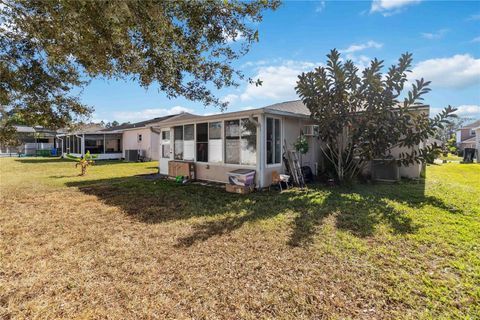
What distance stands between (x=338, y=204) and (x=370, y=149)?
302cm

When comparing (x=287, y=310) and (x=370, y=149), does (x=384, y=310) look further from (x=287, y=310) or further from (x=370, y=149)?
(x=370, y=149)

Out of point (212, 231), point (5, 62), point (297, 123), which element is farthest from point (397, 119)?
point (5, 62)

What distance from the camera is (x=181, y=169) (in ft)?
34.6

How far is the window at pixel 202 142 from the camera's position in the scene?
9.74 metres

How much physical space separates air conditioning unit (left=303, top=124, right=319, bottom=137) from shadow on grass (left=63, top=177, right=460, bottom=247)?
231 cm

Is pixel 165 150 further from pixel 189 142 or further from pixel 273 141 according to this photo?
pixel 273 141

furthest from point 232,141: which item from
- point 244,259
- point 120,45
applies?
point 244,259

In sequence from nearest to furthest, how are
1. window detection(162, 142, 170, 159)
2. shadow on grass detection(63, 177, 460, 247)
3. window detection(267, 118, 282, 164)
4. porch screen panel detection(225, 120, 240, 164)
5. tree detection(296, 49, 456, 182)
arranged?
shadow on grass detection(63, 177, 460, 247) < tree detection(296, 49, 456, 182) < window detection(267, 118, 282, 164) < porch screen panel detection(225, 120, 240, 164) < window detection(162, 142, 170, 159)

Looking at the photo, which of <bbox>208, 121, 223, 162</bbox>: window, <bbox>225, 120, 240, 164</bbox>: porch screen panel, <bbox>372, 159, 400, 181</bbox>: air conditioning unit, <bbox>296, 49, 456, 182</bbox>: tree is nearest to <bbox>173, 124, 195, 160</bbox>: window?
<bbox>208, 121, 223, 162</bbox>: window

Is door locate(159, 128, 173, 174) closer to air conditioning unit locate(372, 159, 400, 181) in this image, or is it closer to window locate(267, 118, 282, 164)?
window locate(267, 118, 282, 164)

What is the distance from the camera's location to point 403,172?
9945mm

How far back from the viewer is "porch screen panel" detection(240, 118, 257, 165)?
817cm

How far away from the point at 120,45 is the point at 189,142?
6.80 metres

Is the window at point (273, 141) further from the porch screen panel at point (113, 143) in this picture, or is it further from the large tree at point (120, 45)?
the porch screen panel at point (113, 143)
